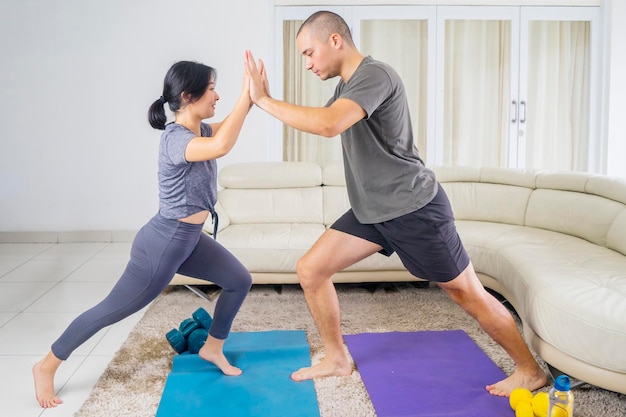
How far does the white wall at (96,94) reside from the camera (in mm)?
5043

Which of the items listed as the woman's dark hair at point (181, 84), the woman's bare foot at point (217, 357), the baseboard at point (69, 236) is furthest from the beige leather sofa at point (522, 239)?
the baseboard at point (69, 236)

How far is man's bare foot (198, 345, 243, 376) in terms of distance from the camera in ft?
7.84

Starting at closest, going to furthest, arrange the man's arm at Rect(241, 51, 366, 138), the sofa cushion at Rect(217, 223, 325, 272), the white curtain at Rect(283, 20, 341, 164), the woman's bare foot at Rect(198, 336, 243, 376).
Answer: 1. the man's arm at Rect(241, 51, 366, 138)
2. the woman's bare foot at Rect(198, 336, 243, 376)
3. the sofa cushion at Rect(217, 223, 325, 272)
4. the white curtain at Rect(283, 20, 341, 164)

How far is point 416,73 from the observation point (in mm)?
5363

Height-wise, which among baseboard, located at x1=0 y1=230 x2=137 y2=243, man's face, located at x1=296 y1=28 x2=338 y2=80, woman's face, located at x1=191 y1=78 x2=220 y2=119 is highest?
man's face, located at x1=296 y1=28 x2=338 y2=80

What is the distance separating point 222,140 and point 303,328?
4.40 feet

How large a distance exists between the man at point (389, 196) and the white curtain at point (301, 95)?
3130mm

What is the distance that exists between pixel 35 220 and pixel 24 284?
1575mm

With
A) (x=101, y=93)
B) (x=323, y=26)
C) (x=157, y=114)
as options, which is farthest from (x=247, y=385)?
(x=101, y=93)

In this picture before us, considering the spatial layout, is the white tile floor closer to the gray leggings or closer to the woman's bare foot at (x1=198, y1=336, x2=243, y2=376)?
the gray leggings

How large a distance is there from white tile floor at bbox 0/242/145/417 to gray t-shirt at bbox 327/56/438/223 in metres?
1.30

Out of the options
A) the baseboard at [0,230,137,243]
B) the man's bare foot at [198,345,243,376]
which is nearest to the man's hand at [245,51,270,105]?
the man's bare foot at [198,345,243,376]

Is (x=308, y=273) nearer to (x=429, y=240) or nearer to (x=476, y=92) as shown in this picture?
(x=429, y=240)

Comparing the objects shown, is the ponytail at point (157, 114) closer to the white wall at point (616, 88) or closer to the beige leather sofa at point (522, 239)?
the beige leather sofa at point (522, 239)
